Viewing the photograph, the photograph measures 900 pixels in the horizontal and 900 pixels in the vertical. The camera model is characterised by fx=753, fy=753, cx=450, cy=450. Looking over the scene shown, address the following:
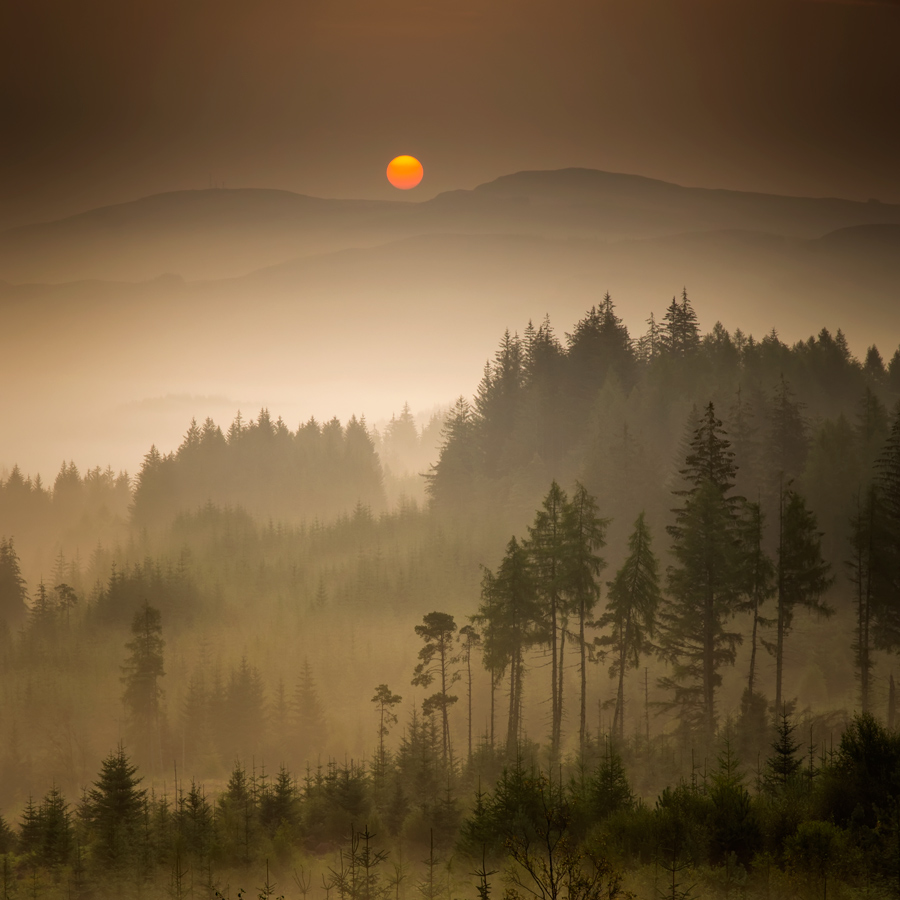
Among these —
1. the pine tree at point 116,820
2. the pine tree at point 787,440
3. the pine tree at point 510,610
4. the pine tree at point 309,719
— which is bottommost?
the pine tree at point 309,719

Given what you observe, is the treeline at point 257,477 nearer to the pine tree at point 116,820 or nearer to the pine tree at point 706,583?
the pine tree at point 706,583

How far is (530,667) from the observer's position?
6047 cm

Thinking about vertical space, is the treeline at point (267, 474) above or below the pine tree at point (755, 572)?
above

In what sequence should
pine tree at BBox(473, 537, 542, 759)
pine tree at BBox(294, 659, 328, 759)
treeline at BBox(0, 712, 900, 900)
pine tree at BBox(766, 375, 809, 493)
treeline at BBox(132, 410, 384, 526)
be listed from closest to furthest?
1. treeline at BBox(0, 712, 900, 900)
2. pine tree at BBox(473, 537, 542, 759)
3. pine tree at BBox(294, 659, 328, 759)
4. pine tree at BBox(766, 375, 809, 493)
5. treeline at BBox(132, 410, 384, 526)

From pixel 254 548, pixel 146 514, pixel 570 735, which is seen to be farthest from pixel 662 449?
pixel 146 514

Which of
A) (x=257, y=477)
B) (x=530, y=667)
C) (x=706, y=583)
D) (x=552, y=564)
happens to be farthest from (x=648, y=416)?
(x=257, y=477)

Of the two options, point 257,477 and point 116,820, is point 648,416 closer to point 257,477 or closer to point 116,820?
point 116,820

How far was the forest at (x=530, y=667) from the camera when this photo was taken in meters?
20.8

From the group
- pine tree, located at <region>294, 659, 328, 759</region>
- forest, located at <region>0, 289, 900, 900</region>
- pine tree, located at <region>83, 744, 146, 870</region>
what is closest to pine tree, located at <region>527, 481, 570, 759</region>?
forest, located at <region>0, 289, 900, 900</region>

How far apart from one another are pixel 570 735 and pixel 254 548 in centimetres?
6684

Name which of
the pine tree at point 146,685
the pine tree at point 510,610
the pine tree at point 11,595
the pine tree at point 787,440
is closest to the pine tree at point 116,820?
the pine tree at point 510,610

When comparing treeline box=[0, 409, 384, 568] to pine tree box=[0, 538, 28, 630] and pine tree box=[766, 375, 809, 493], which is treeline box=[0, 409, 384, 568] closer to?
pine tree box=[0, 538, 28, 630]

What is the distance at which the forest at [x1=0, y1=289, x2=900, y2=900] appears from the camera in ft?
68.3

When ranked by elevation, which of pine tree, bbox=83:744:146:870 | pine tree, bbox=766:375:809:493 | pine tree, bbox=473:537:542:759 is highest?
pine tree, bbox=766:375:809:493
